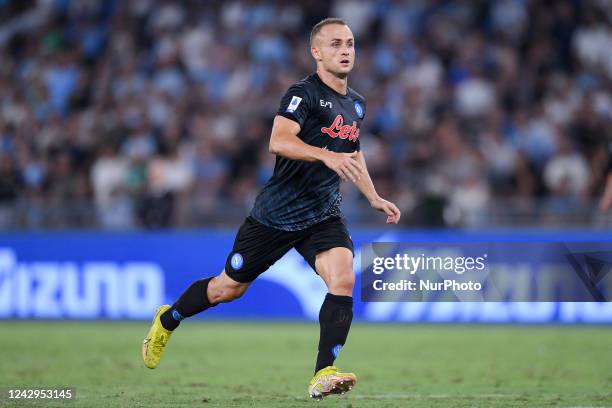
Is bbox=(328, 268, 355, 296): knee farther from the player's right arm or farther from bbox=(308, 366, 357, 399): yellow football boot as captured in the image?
the player's right arm

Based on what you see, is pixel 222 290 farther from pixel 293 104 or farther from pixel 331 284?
pixel 293 104

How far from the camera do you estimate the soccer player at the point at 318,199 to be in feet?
26.2

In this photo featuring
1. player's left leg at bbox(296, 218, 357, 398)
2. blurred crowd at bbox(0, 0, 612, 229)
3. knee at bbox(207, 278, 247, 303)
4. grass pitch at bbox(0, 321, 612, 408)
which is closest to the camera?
player's left leg at bbox(296, 218, 357, 398)

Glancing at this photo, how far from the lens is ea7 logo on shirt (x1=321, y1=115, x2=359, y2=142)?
8.20 m

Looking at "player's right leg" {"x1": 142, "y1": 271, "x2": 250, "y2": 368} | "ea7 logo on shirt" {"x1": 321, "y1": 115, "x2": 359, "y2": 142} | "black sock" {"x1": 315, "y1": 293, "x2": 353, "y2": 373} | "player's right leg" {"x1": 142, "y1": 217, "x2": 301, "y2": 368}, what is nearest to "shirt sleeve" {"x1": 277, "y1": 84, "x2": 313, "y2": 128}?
"ea7 logo on shirt" {"x1": 321, "y1": 115, "x2": 359, "y2": 142}

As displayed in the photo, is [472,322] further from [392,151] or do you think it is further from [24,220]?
[24,220]

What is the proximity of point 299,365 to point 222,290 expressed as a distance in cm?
321

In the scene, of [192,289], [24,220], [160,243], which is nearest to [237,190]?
[160,243]

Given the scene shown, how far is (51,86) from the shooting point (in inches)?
821

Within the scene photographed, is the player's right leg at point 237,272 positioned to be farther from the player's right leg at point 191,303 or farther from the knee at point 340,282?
the knee at point 340,282

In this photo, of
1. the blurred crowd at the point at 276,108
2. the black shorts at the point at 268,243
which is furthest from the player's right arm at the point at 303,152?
the blurred crowd at the point at 276,108

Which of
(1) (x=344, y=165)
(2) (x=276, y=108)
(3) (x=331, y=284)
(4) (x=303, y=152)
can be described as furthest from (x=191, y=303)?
(2) (x=276, y=108)

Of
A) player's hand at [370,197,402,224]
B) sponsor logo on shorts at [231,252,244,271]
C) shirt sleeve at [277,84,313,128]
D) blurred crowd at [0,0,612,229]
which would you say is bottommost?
sponsor logo on shorts at [231,252,244,271]

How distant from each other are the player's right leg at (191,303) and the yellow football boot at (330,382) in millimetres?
1157
